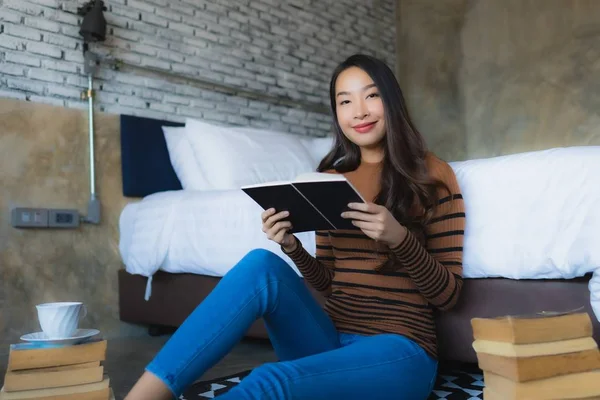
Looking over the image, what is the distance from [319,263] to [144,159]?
170cm

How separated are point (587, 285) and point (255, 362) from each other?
4.00ft

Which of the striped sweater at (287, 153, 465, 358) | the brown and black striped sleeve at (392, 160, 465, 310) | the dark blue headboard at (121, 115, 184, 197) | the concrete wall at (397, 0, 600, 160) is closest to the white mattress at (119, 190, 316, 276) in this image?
the dark blue headboard at (121, 115, 184, 197)

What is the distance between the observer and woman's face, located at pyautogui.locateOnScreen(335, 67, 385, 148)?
1.43 metres

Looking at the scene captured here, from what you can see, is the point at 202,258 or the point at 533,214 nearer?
the point at 533,214

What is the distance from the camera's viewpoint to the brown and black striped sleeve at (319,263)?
4.78 ft

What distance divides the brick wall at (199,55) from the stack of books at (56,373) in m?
1.81

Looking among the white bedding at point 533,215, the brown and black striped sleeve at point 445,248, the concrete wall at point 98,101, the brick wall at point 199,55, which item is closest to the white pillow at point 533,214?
the white bedding at point 533,215

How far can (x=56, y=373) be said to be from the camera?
1.08 metres

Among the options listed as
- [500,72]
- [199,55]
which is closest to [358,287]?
[199,55]

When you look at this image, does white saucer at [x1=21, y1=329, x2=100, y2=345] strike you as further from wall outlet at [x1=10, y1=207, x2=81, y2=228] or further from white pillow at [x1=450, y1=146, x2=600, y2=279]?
wall outlet at [x1=10, y1=207, x2=81, y2=228]

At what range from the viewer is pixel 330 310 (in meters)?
1.42

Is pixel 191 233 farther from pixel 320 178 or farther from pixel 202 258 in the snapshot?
pixel 320 178

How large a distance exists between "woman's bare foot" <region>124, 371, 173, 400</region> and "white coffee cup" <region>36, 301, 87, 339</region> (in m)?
0.22

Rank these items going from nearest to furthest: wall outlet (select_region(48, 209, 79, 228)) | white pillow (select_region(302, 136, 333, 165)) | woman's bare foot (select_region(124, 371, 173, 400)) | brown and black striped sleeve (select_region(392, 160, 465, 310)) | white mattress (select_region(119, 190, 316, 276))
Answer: woman's bare foot (select_region(124, 371, 173, 400))
brown and black striped sleeve (select_region(392, 160, 465, 310))
white mattress (select_region(119, 190, 316, 276))
wall outlet (select_region(48, 209, 79, 228))
white pillow (select_region(302, 136, 333, 165))
